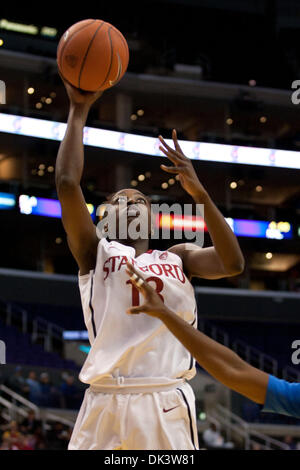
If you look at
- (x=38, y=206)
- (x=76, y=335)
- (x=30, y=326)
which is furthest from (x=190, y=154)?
(x=30, y=326)

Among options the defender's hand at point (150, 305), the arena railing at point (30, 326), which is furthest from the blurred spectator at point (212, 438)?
the defender's hand at point (150, 305)

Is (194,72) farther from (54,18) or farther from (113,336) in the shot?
(113,336)

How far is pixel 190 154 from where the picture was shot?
21016 millimetres

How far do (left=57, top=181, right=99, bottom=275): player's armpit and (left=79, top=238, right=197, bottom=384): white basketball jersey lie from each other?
0.21 feet

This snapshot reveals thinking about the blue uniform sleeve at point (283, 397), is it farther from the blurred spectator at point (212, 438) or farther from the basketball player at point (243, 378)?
the blurred spectator at point (212, 438)

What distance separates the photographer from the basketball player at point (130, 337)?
307 centimetres

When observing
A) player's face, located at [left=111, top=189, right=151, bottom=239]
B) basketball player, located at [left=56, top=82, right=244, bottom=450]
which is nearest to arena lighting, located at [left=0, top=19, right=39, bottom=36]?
player's face, located at [left=111, top=189, right=151, bottom=239]

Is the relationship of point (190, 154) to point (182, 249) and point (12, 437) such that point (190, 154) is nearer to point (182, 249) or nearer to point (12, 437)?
point (12, 437)

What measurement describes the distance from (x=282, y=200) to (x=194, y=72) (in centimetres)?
554

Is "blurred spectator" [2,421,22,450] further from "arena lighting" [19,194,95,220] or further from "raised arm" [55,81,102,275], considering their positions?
"arena lighting" [19,194,95,220]

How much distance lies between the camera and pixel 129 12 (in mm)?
24031

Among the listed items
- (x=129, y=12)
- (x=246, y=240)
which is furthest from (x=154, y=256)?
(x=129, y=12)

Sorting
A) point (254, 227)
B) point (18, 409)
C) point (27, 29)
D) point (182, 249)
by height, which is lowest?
point (18, 409)

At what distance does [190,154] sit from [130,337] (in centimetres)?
1811
